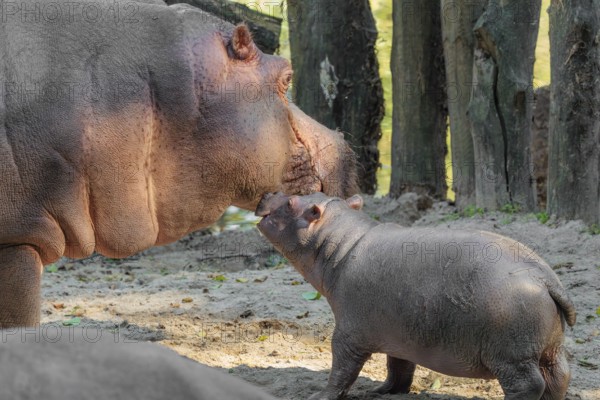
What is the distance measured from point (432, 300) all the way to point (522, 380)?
453 mm

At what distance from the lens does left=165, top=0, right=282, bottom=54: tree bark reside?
8.14 meters

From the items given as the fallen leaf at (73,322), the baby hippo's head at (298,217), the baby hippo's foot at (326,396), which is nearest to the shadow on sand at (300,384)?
the baby hippo's foot at (326,396)

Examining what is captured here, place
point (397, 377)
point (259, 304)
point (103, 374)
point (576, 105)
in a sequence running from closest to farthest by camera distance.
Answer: point (103, 374), point (397, 377), point (259, 304), point (576, 105)

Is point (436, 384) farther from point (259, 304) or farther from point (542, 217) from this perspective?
point (542, 217)

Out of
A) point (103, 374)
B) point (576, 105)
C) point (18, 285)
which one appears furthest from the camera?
point (576, 105)

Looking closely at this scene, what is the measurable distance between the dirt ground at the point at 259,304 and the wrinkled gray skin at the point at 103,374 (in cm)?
272

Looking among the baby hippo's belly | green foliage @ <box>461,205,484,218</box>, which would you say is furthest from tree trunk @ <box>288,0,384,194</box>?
the baby hippo's belly

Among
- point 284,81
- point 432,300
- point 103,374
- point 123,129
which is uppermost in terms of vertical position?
point 284,81

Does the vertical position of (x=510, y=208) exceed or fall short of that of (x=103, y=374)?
it falls short

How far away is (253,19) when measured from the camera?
861 centimetres

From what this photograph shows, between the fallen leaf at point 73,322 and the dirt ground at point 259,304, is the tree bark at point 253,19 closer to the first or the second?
the dirt ground at point 259,304

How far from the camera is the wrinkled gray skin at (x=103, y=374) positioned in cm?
145

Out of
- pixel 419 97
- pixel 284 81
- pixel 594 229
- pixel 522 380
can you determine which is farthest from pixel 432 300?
pixel 419 97

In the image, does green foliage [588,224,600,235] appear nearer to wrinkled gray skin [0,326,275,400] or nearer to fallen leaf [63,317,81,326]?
fallen leaf [63,317,81,326]
